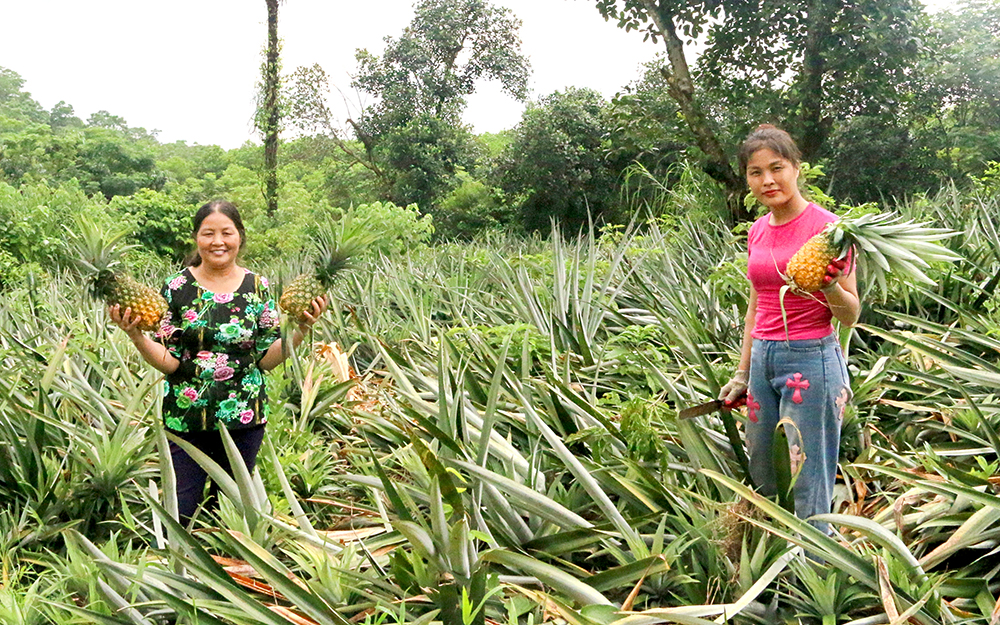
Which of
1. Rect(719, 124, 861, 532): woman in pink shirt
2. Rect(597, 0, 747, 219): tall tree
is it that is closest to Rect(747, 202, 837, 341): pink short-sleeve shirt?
Rect(719, 124, 861, 532): woman in pink shirt

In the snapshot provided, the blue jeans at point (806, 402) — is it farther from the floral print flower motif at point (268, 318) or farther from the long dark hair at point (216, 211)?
the long dark hair at point (216, 211)

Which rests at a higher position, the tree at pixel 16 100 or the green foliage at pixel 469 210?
the tree at pixel 16 100

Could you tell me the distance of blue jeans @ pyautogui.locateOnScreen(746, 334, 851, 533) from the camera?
2.37m

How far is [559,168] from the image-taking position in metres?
15.8

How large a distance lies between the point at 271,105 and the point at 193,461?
12.6 metres

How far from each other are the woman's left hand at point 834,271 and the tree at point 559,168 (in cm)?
1340

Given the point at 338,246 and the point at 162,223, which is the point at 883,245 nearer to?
the point at 338,246

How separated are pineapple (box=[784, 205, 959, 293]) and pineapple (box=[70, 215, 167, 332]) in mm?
1837

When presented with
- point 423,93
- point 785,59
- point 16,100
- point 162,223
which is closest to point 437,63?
point 423,93

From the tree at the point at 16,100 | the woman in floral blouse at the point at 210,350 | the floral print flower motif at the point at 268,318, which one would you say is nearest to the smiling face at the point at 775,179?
the woman in floral blouse at the point at 210,350

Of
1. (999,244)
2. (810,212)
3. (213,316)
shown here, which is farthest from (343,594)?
(999,244)

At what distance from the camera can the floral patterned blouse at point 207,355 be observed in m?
2.79

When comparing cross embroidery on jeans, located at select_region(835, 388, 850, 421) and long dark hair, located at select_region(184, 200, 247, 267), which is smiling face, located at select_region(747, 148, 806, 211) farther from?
long dark hair, located at select_region(184, 200, 247, 267)

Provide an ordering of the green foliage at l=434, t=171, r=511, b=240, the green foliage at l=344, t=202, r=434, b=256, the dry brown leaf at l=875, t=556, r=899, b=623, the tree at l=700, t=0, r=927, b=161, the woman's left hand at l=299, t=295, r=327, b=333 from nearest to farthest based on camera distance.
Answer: the dry brown leaf at l=875, t=556, r=899, b=623
the woman's left hand at l=299, t=295, r=327, b=333
the tree at l=700, t=0, r=927, b=161
the green foliage at l=344, t=202, r=434, b=256
the green foliage at l=434, t=171, r=511, b=240
